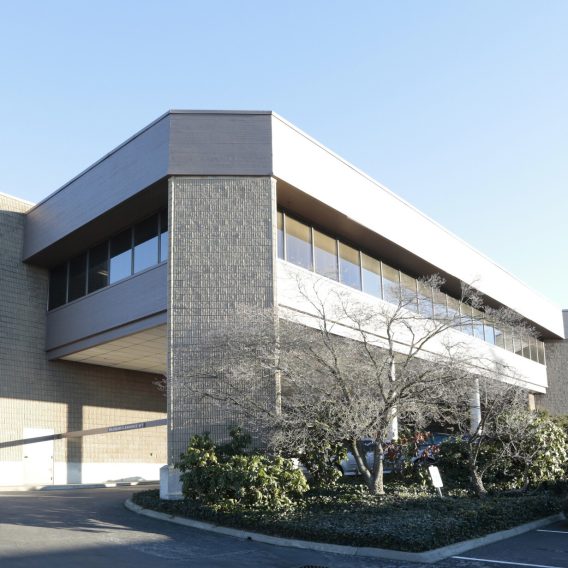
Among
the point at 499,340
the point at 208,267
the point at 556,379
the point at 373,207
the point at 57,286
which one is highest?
the point at 373,207

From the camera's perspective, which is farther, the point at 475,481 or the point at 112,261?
the point at 112,261

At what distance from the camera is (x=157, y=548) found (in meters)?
12.2

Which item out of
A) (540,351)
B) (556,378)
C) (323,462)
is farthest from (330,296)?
(556,378)

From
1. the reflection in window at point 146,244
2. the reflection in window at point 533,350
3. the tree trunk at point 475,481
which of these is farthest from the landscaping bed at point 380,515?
the reflection in window at point 533,350

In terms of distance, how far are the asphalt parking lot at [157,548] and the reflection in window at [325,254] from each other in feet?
32.5

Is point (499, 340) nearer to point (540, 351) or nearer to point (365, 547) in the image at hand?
point (540, 351)

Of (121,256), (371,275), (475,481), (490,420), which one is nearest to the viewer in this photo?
(475,481)

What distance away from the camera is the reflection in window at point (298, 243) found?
21.6 m

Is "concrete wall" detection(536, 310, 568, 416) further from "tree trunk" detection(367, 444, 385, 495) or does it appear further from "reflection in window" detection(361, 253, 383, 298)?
"tree trunk" detection(367, 444, 385, 495)

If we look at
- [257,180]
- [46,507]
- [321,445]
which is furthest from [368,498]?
[257,180]

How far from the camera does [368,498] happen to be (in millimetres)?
15219

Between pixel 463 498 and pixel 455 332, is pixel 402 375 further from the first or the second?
pixel 455 332

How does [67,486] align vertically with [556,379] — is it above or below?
below

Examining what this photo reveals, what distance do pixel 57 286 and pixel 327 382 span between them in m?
13.6
